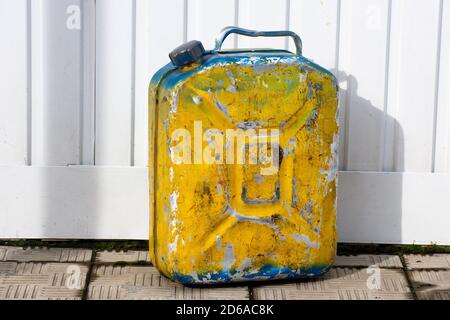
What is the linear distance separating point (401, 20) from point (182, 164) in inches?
45.3

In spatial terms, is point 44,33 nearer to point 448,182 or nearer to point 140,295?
point 140,295

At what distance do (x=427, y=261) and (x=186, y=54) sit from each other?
1.30 metres

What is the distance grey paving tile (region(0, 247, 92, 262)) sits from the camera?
3721 millimetres

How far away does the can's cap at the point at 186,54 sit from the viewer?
330 cm

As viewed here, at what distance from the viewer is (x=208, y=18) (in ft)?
12.4

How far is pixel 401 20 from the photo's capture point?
150 inches

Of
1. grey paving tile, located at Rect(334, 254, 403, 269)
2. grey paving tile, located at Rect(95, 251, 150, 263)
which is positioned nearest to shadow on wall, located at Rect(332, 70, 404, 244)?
grey paving tile, located at Rect(334, 254, 403, 269)

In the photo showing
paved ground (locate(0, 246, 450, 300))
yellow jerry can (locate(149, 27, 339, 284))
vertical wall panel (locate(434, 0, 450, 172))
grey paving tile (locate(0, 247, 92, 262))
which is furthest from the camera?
vertical wall panel (locate(434, 0, 450, 172))

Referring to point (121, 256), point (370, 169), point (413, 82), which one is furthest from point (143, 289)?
point (413, 82)

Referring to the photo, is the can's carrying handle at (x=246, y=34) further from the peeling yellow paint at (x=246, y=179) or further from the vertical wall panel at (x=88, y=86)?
the vertical wall panel at (x=88, y=86)

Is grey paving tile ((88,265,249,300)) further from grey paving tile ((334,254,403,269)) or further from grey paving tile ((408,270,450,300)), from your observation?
grey paving tile ((408,270,450,300))

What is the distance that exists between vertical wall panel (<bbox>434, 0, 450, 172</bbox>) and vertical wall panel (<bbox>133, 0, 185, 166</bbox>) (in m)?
1.05

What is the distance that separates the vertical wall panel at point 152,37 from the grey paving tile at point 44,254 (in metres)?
0.61
